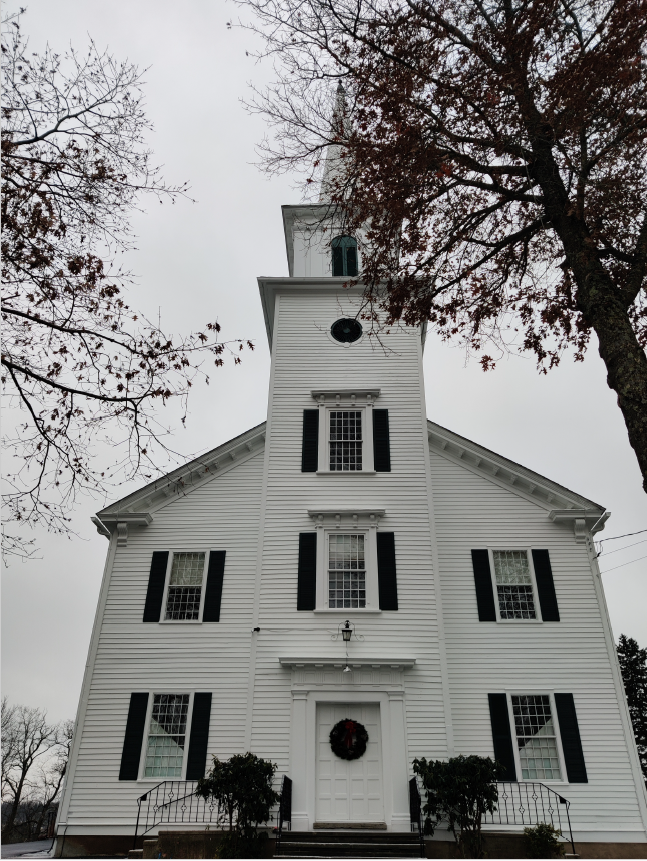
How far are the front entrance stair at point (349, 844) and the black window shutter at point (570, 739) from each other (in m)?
3.69

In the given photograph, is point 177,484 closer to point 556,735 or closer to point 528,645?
point 528,645

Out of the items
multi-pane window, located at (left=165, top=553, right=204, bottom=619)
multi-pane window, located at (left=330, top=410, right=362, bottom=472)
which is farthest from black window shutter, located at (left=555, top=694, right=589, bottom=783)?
multi-pane window, located at (left=165, top=553, right=204, bottom=619)

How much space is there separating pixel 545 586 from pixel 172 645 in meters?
8.49

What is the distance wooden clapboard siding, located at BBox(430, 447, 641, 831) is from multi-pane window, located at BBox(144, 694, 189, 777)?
5.69m

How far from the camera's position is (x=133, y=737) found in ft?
44.8

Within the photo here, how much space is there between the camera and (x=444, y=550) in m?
15.8

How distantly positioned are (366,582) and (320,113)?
9.48 meters

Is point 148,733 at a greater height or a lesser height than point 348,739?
greater

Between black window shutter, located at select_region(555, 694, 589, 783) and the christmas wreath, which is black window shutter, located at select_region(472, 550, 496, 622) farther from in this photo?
the christmas wreath

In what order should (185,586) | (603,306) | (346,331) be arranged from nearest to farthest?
(603,306), (185,586), (346,331)

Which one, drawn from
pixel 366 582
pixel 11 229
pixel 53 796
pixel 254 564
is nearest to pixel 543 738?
pixel 366 582

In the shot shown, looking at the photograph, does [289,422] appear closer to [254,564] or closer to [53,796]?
A: [254,564]

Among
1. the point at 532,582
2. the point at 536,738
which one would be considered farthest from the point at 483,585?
the point at 536,738

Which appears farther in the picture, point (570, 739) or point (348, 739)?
point (570, 739)
